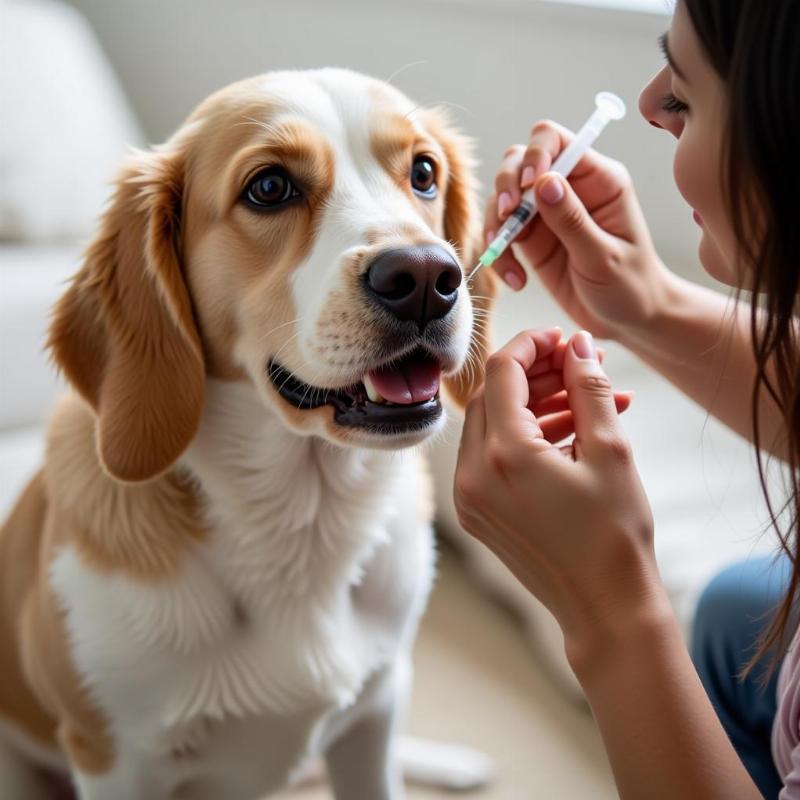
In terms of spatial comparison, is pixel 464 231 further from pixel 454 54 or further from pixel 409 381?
pixel 454 54

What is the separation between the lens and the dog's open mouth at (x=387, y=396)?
100 centimetres

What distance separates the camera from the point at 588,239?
1.17 meters

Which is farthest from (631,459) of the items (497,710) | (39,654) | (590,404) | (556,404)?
(497,710)

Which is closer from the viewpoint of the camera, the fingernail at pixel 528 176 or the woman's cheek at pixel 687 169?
the woman's cheek at pixel 687 169

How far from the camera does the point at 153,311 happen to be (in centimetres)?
108

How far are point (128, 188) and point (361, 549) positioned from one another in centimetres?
53

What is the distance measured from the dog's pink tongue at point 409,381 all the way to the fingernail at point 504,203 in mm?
292

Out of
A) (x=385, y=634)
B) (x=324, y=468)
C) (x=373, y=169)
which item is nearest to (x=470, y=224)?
Answer: (x=373, y=169)

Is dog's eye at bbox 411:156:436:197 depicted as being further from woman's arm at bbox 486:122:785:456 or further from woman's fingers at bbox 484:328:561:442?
woman's fingers at bbox 484:328:561:442

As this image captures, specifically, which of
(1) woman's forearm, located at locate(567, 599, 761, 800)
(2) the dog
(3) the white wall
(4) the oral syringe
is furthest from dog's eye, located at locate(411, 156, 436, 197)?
(3) the white wall

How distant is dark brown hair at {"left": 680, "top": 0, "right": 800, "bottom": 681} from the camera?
74 centimetres

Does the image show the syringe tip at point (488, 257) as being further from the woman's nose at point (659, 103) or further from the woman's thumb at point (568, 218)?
the woman's nose at point (659, 103)

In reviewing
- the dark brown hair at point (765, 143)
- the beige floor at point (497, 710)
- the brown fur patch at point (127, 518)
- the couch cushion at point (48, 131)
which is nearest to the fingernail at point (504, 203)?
the dark brown hair at point (765, 143)

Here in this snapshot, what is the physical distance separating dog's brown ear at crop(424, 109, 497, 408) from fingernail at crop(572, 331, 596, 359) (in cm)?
29
